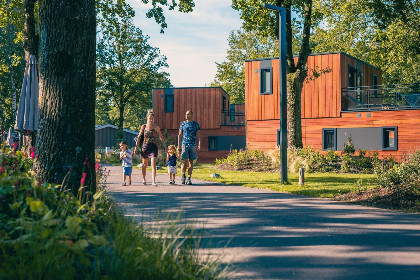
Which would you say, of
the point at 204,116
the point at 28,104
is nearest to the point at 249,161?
the point at 28,104

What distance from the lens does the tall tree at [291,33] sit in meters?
18.9

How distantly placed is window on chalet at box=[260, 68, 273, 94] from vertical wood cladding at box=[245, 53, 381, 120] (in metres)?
0.20

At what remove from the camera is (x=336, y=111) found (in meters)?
26.2

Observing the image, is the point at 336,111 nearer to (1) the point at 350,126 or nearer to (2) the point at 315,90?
(1) the point at 350,126

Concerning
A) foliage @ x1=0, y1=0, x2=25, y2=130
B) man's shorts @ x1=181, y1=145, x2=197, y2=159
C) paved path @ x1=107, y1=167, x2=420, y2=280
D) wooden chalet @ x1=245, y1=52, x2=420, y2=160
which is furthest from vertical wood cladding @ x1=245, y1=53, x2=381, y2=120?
foliage @ x1=0, y1=0, x2=25, y2=130

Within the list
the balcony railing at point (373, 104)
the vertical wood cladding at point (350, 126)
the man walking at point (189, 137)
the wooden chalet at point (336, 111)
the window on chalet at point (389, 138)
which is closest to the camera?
the man walking at point (189, 137)

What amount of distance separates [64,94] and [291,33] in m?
14.5

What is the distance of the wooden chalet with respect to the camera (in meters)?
24.4

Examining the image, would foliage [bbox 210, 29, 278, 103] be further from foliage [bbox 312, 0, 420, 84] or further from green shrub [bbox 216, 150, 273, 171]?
green shrub [bbox 216, 150, 273, 171]

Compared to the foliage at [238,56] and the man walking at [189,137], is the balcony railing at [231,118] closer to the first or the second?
the foliage at [238,56]

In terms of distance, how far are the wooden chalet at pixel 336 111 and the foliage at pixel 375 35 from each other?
261 cm

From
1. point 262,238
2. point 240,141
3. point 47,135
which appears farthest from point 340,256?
point 240,141

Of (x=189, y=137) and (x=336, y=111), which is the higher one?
(x=336, y=111)

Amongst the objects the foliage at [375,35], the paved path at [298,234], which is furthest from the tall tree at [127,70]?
the paved path at [298,234]
